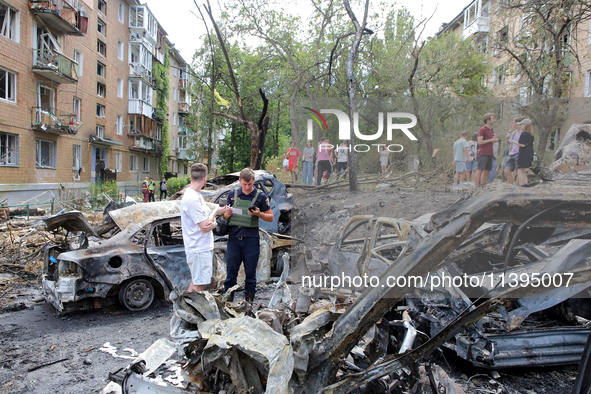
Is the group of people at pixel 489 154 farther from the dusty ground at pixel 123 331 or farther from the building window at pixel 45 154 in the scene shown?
the building window at pixel 45 154

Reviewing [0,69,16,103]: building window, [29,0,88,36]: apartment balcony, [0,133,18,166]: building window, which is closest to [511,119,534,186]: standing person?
[0,133,18,166]: building window

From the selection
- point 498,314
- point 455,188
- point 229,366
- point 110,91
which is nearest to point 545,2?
point 455,188

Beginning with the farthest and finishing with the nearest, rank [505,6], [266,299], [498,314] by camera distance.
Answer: [505,6], [266,299], [498,314]

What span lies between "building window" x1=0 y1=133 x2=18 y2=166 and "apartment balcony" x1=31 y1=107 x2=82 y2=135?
1.10m

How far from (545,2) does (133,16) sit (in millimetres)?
30863

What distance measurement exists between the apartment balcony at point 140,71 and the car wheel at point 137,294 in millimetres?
27783

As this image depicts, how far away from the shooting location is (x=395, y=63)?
12.8m

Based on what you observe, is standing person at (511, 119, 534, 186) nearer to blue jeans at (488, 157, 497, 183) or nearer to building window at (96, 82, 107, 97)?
blue jeans at (488, 157, 497, 183)

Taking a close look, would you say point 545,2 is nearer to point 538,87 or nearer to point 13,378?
point 538,87

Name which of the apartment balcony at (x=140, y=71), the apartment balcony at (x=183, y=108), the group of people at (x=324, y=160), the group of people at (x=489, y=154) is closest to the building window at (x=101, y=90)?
the apartment balcony at (x=140, y=71)

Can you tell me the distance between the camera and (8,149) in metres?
16.2

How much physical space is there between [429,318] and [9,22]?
67.1 ft

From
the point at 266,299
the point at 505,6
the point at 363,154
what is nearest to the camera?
the point at 363,154

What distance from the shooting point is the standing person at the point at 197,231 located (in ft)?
13.9
